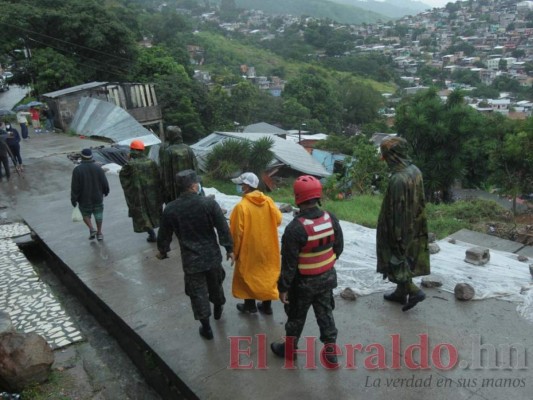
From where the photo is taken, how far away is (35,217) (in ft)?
25.4

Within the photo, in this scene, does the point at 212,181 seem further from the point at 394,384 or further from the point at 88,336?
the point at 394,384

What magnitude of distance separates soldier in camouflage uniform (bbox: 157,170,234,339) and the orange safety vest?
0.79 m

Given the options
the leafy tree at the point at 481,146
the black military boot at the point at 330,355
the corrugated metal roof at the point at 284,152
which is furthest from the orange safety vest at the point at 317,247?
the leafy tree at the point at 481,146

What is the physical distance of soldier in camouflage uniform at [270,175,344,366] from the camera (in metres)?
2.92

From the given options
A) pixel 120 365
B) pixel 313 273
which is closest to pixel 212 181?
pixel 120 365

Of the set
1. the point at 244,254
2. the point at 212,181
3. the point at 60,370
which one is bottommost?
the point at 212,181

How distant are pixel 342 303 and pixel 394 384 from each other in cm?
117

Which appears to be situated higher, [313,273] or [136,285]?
[313,273]

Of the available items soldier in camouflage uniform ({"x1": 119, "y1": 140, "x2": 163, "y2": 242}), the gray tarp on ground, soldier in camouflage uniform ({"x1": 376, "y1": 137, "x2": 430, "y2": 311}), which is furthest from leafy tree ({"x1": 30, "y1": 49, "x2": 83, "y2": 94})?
soldier in camouflage uniform ({"x1": 376, "y1": 137, "x2": 430, "y2": 311})

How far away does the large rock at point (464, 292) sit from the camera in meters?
4.06

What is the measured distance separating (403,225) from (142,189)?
3517 mm

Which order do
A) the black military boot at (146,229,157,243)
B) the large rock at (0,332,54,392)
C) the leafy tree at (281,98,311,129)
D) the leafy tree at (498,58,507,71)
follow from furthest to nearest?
the leafy tree at (498,58,507,71)
the leafy tree at (281,98,311,129)
the black military boot at (146,229,157,243)
the large rock at (0,332,54,392)

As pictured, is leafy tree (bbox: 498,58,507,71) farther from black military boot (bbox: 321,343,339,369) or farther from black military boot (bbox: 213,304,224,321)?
black military boot (bbox: 321,343,339,369)

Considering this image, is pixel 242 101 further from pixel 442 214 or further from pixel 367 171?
pixel 442 214
